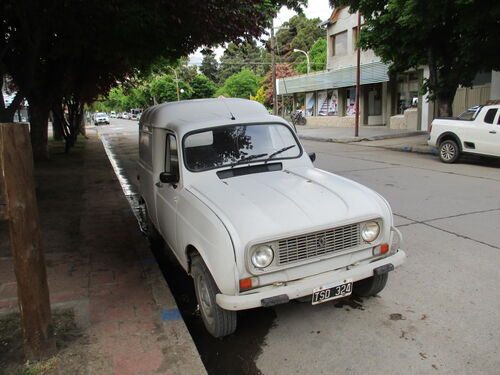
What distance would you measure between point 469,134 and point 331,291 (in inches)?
396

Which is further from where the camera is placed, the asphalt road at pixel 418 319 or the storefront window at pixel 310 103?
the storefront window at pixel 310 103

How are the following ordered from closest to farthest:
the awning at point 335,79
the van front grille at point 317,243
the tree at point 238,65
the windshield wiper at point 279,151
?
1. the van front grille at point 317,243
2. the windshield wiper at point 279,151
3. the awning at point 335,79
4. the tree at point 238,65

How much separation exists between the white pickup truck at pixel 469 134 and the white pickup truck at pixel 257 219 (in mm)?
8517

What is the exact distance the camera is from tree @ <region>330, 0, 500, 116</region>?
37.6 ft

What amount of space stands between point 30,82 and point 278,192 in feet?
22.7

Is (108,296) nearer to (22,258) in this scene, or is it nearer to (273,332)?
(22,258)

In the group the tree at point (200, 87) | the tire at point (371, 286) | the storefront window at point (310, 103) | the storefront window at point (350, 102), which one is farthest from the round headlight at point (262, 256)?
the tree at point (200, 87)

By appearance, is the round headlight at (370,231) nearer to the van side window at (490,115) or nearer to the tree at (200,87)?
the van side window at (490,115)

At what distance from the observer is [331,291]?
10.7ft

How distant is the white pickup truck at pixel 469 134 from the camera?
11.0m

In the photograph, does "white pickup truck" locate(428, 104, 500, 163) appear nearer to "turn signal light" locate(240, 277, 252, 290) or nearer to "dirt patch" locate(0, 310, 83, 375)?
"turn signal light" locate(240, 277, 252, 290)

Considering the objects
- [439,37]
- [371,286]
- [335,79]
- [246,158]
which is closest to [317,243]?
[371,286]

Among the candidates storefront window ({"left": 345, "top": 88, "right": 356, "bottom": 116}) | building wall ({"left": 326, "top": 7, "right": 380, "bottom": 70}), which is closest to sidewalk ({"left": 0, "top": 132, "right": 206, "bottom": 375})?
storefront window ({"left": 345, "top": 88, "right": 356, "bottom": 116})

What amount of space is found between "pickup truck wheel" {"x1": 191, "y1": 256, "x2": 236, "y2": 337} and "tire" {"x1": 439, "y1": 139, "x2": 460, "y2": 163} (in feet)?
34.6
